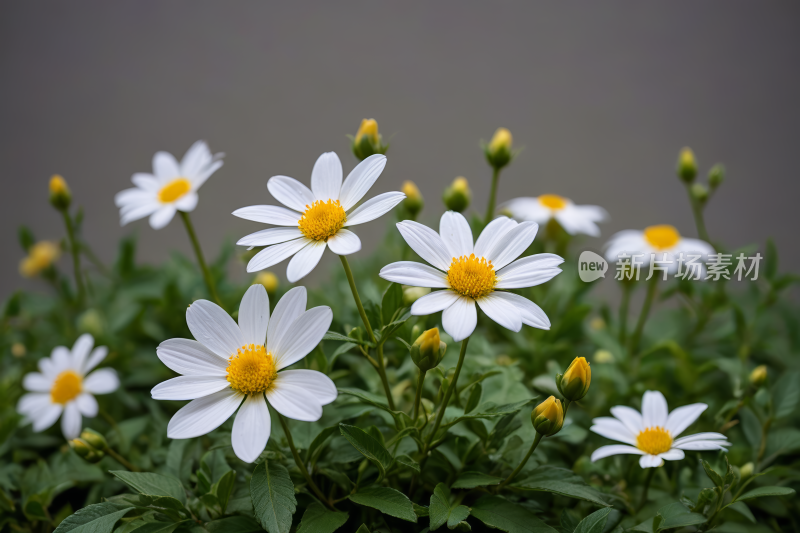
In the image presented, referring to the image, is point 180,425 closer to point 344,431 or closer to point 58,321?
point 344,431

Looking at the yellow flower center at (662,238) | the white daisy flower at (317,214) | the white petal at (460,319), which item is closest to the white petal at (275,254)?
the white daisy flower at (317,214)

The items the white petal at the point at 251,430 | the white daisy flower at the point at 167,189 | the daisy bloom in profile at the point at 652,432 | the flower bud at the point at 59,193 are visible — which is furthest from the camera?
the flower bud at the point at 59,193

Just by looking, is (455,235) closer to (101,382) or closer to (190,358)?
(190,358)

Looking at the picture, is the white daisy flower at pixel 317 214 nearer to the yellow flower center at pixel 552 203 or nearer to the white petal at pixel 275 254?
the white petal at pixel 275 254

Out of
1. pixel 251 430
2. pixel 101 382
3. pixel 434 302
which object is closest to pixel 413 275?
pixel 434 302

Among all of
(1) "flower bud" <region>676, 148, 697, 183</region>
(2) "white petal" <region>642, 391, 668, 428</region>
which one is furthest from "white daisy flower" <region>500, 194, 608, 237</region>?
(2) "white petal" <region>642, 391, 668, 428</region>

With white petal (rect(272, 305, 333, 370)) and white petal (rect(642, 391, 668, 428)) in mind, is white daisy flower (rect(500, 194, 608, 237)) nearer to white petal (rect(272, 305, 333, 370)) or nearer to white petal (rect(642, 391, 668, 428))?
white petal (rect(642, 391, 668, 428))
